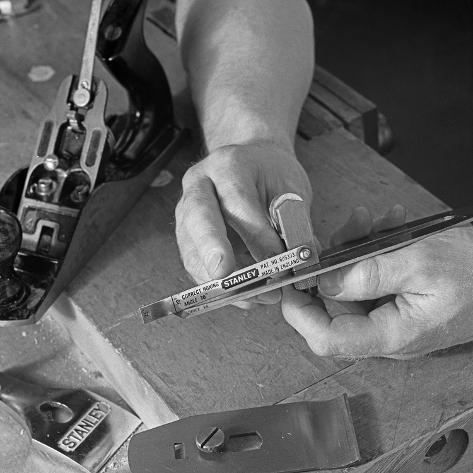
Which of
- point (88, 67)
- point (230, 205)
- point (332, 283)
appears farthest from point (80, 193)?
point (332, 283)

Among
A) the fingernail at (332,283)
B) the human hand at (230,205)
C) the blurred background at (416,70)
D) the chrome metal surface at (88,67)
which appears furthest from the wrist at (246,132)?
the blurred background at (416,70)

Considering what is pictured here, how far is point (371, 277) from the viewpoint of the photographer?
939mm

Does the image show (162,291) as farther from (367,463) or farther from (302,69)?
(302,69)

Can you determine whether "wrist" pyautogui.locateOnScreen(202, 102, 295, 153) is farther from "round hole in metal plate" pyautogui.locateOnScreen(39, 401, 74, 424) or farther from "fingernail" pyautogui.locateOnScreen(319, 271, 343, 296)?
"round hole in metal plate" pyautogui.locateOnScreen(39, 401, 74, 424)

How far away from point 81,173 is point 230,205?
0.33 metres

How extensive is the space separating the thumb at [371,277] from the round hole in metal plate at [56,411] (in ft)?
1.34

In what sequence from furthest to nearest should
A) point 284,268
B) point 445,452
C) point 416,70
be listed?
point 416,70 → point 445,452 → point 284,268

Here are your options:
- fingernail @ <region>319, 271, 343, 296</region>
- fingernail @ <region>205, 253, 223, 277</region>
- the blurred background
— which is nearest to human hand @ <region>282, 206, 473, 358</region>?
fingernail @ <region>319, 271, 343, 296</region>

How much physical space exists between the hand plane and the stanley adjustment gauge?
1.07ft

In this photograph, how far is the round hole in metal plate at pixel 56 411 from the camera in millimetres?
1078

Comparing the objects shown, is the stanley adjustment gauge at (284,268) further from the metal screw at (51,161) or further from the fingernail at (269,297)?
the metal screw at (51,161)

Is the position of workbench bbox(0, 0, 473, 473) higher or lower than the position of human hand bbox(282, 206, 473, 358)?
lower

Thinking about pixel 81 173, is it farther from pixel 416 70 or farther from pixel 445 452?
pixel 416 70

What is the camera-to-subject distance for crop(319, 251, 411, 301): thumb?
0.94 meters
